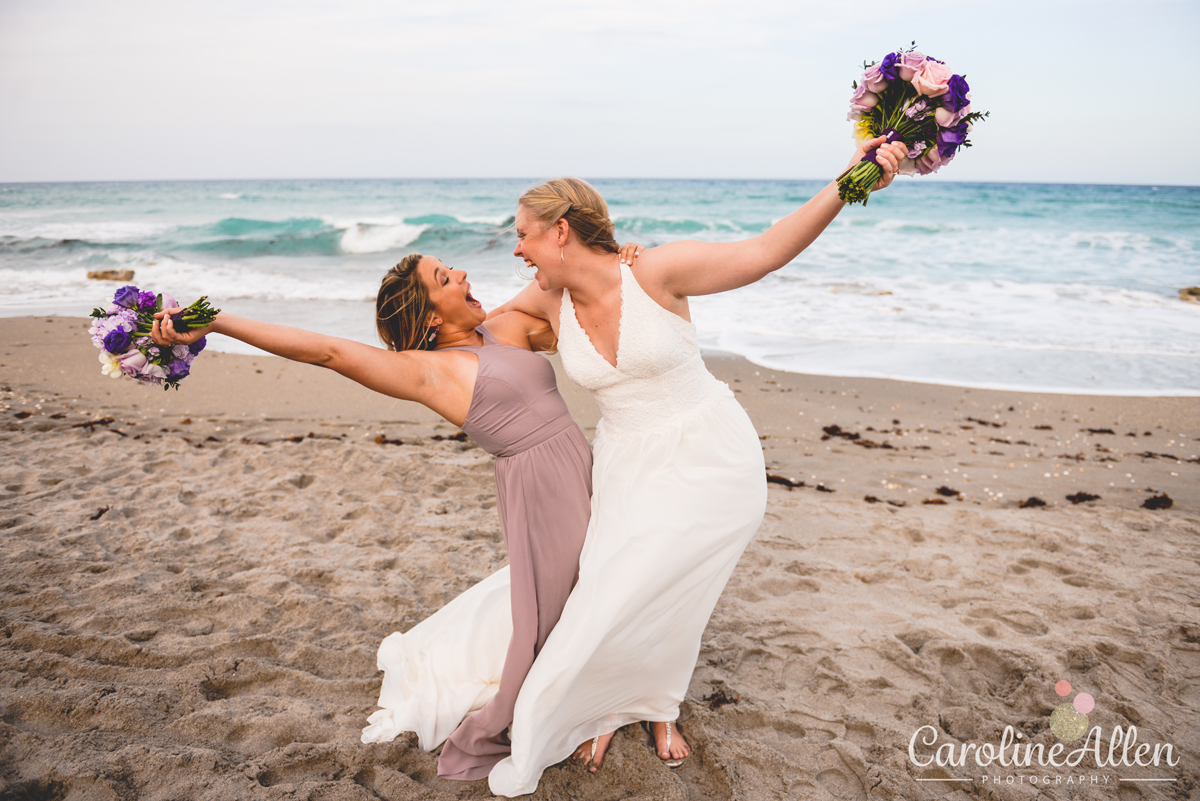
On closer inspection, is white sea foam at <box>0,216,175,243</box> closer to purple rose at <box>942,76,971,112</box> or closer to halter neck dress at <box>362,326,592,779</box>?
halter neck dress at <box>362,326,592,779</box>

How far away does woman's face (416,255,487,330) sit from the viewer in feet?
9.98

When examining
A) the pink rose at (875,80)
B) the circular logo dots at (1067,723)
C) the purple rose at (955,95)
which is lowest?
the circular logo dots at (1067,723)

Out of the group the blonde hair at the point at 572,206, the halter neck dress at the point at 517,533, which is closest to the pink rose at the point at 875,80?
the blonde hair at the point at 572,206

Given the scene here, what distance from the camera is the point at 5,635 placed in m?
3.36

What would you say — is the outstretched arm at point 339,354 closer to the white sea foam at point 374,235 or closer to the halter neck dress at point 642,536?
the halter neck dress at point 642,536

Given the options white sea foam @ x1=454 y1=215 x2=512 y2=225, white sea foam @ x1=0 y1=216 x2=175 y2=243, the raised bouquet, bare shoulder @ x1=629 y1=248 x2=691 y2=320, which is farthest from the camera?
white sea foam @ x1=454 y1=215 x2=512 y2=225

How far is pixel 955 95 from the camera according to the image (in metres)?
2.46

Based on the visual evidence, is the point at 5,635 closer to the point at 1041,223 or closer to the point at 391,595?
the point at 391,595

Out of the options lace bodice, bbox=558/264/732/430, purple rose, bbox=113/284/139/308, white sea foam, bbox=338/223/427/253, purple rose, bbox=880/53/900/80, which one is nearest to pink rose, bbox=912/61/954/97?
purple rose, bbox=880/53/900/80

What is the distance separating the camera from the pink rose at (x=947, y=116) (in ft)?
8.05

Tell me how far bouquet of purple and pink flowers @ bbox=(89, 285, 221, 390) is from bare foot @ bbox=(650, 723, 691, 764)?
2409 millimetres

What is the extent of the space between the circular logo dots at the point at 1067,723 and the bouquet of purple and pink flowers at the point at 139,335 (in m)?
3.93

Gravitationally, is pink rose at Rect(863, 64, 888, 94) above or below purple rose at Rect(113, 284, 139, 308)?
above

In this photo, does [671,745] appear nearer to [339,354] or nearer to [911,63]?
[339,354]
